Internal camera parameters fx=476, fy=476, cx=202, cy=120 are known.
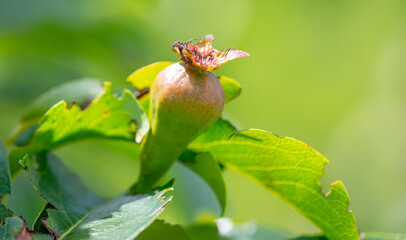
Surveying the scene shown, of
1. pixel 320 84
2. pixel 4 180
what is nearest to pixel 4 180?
pixel 4 180

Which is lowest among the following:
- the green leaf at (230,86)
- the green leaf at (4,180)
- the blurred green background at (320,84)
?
the blurred green background at (320,84)

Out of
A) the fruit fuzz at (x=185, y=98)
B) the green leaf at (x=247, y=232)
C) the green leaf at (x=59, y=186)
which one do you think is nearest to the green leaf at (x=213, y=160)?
the fruit fuzz at (x=185, y=98)

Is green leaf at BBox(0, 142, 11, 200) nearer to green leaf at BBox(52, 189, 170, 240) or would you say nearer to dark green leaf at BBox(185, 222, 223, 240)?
green leaf at BBox(52, 189, 170, 240)

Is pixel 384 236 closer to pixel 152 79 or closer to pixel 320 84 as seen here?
pixel 152 79

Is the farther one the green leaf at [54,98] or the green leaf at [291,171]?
the green leaf at [54,98]

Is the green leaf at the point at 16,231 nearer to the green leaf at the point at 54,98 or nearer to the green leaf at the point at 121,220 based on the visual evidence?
the green leaf at the point at 121,220

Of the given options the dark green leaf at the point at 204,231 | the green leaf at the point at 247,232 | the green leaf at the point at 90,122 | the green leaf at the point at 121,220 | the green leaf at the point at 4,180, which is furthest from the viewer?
the green leaf at the point at 247,232
